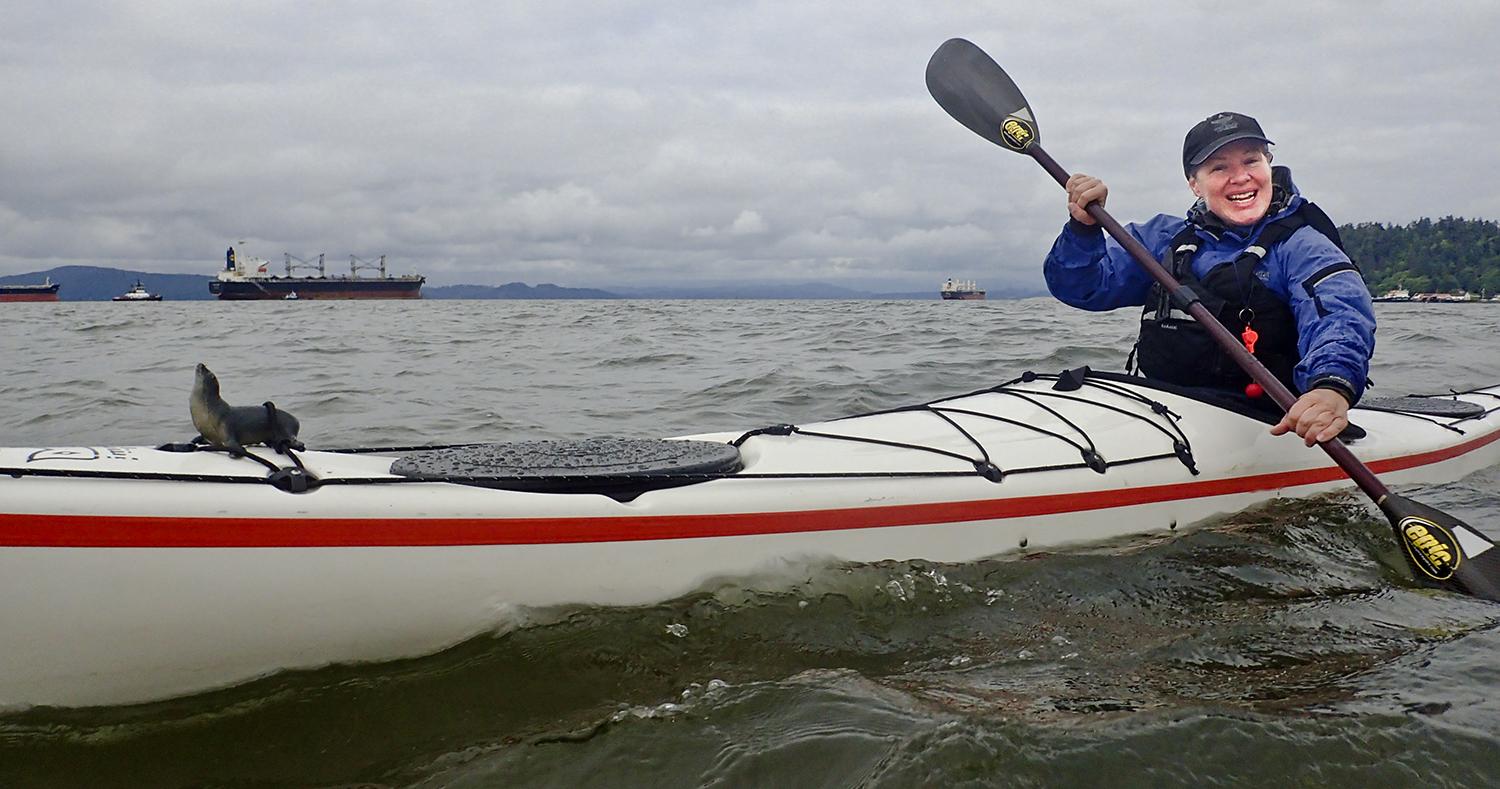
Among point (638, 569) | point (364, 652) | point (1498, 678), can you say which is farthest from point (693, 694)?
point (1498, 678)

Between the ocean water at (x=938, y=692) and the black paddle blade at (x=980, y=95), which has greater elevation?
the black paddle blade at (x=980, y=95)

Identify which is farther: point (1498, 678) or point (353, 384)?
point (353, 384)

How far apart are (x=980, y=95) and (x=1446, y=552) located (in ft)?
9.00

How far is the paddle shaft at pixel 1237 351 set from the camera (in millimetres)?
3211

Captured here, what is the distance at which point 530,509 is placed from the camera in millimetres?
2447

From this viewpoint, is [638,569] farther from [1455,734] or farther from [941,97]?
[941,97]

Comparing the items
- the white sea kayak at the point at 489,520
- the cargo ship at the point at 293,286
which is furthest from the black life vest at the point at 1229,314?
the cargo ship at the point at 293,286

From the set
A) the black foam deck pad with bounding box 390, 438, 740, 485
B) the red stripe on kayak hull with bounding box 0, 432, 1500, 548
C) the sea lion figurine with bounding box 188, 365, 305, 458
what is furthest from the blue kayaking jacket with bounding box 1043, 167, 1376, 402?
the sea lion figurine with bounding box 188, 365, 305, 458

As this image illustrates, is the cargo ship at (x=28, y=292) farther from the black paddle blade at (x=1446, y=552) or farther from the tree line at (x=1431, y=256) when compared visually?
the tree line at (x=1431, y=256)

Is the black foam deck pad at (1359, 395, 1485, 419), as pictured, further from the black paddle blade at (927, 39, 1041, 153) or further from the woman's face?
the black paddle blade at (927, 39, 1041, 153)

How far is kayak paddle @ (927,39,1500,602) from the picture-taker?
303 centimetres

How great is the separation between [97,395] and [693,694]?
776 cm

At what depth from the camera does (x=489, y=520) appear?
2.38 m

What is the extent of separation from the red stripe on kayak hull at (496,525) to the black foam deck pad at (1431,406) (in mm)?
2074
